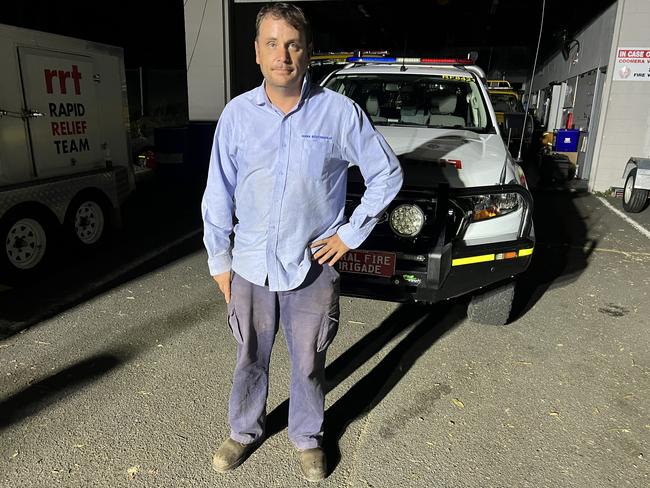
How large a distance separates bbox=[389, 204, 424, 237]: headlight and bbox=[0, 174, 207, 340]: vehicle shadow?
9.45 feet

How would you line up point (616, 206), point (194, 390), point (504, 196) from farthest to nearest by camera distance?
point (616, 206) < point (504, 196) < point (194, 390)

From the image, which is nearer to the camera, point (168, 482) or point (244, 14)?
point (168, 482)

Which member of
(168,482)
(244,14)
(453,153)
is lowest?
(168,482)

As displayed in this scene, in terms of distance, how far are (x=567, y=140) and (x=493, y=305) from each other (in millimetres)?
9058

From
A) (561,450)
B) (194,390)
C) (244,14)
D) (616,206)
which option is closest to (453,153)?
(561,450)

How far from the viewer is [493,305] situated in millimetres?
4082

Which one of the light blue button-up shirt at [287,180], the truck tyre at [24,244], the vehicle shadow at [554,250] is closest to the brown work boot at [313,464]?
the light blue button-up shirt at [287,180]

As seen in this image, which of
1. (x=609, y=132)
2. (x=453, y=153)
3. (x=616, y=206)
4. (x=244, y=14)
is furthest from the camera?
(x=244, y=14)

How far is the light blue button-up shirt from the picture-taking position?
2164 millimetres

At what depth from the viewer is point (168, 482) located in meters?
2.52

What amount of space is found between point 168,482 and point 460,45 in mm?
30107

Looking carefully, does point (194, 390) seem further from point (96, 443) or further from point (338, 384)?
point (338, 384)

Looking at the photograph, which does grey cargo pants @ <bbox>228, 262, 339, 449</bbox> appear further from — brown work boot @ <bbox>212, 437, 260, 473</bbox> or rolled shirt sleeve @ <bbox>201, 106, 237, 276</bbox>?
rolled shirt sleeve @ <bbox>201, 106, 237, 276</bbox>

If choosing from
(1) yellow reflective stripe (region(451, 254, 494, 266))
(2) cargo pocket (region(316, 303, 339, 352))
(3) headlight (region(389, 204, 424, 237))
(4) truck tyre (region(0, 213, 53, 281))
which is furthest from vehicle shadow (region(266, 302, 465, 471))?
(4) truck tyre (region(0, 213, 53, 281))
